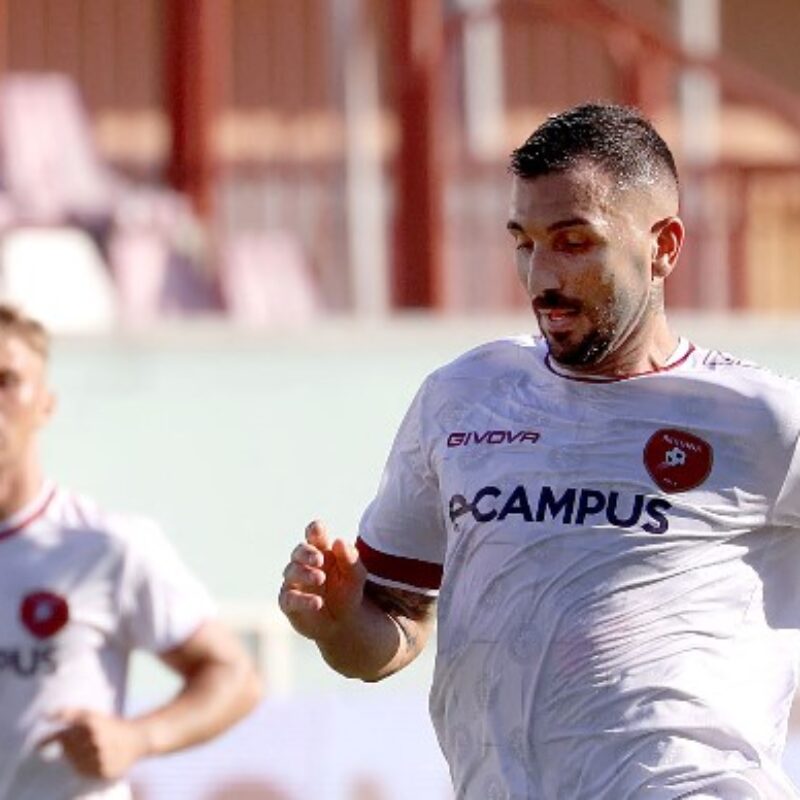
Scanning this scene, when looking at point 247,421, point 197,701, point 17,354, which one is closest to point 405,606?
point 197,701

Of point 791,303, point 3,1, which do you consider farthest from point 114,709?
point 3,1

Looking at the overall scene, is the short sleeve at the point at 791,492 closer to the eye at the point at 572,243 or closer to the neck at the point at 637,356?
the neck at the point at 637,356

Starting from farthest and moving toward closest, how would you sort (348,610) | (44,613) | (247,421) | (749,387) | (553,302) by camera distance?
(247,421) < (44,613) < (348,610) < (749,387) < (553,302)

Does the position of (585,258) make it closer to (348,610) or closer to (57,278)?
(348,610)

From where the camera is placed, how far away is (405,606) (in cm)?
491

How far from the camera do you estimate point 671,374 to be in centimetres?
465

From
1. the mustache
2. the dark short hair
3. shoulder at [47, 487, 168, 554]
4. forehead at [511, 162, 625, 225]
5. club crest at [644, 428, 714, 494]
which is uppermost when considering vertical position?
the dark short hair

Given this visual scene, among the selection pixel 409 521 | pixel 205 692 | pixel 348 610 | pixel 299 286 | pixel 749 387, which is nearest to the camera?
pixel 749 387

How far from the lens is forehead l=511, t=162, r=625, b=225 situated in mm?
4523

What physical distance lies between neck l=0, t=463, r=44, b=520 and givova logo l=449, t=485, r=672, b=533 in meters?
2.17

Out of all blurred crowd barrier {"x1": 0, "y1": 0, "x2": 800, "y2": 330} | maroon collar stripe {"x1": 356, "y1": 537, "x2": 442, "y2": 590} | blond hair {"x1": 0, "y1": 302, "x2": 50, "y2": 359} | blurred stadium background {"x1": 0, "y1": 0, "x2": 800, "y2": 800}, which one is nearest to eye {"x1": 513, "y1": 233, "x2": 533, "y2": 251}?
maroon collar stripe {"x1": 356, "y1": 537, "x2": 442, "y2": 590}

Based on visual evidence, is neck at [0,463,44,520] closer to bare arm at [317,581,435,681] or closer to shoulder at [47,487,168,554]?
shoulder at [47,487,168,554]

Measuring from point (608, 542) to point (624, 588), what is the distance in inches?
2.9

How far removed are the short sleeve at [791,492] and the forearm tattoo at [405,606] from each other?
665 mm
